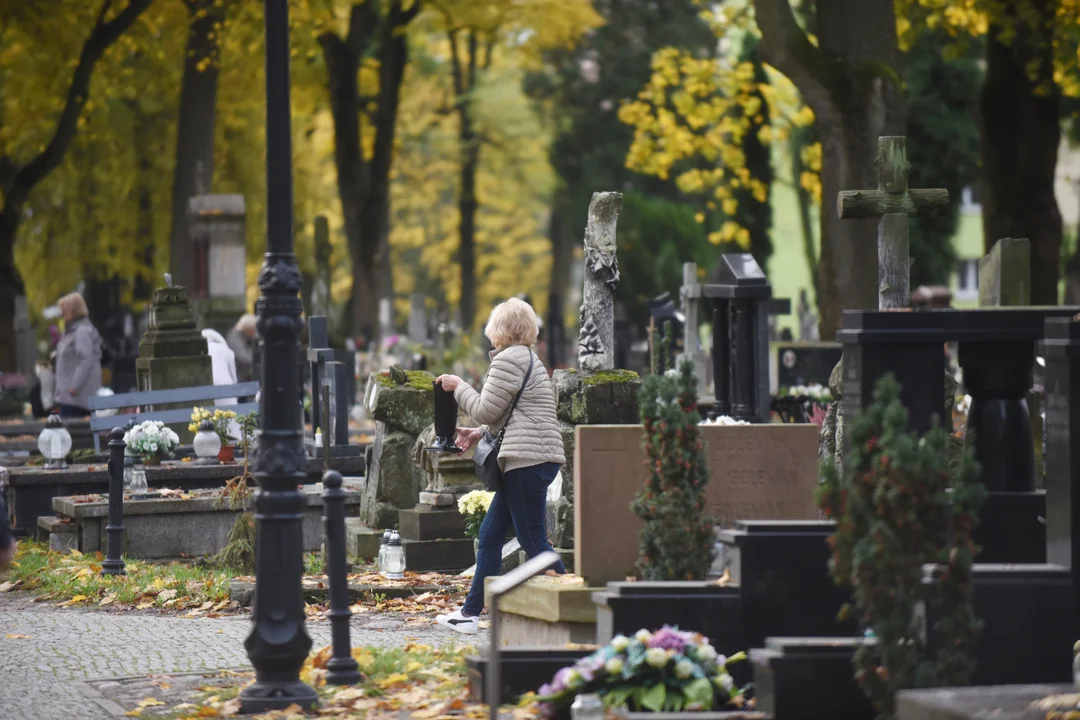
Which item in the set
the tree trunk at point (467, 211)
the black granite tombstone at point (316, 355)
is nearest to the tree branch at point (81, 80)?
the black granite tombstone at point (316, 355)

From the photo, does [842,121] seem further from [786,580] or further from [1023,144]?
[786,580]

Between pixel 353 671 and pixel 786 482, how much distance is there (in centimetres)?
229

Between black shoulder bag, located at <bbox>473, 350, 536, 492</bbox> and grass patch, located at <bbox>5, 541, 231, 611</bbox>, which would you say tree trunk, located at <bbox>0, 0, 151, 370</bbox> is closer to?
grass patch, located at <bbox>5, 541, 231, 611</bbox>

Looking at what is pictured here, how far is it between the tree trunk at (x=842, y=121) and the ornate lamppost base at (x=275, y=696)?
457 inches

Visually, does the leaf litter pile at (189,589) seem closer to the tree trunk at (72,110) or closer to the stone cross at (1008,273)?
the stone cross at (1008,273)

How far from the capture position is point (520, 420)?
10.6 meters

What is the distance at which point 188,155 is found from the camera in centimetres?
3153

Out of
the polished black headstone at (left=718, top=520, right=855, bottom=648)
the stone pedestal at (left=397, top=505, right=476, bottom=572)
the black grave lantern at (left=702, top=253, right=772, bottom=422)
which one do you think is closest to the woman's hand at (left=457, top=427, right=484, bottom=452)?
the stone pedestal at (left=397, top=505, right=476, bottom=572)

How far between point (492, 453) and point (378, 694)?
234 centimetres

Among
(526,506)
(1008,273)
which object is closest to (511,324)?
(526,506)

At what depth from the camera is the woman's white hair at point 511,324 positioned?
1065 cm

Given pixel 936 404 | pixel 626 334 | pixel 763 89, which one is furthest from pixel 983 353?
pixel 763 89

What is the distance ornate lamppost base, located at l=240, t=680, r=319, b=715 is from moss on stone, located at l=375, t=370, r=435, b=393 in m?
6.29

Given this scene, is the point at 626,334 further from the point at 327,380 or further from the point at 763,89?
the point at 327,380
